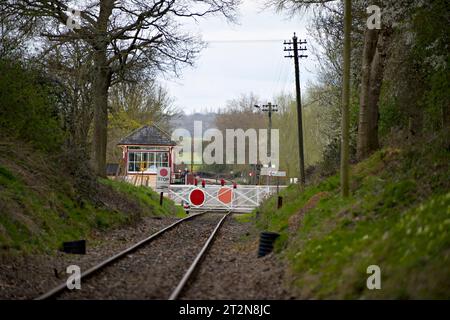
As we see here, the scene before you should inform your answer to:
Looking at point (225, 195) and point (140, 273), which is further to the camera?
point (225, 195)

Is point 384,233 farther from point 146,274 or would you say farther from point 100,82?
point 100,82

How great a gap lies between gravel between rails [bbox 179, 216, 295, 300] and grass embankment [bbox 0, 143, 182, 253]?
13.2 feet

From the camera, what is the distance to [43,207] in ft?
60.5

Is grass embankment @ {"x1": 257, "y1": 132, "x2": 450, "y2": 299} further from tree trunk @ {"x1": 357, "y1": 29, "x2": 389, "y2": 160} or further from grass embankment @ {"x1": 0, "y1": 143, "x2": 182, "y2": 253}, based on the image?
grass embankment @ {"x1": 0, "y1": 143, "x2": 182, "y2": 253}

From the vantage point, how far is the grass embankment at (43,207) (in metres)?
15.3

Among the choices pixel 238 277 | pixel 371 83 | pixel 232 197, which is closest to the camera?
pixel 238 277

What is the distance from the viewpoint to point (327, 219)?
1477 centimetres

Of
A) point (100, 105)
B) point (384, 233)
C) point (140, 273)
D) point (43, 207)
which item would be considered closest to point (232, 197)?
point (100, 105)

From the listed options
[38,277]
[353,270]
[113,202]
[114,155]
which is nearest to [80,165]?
[113,202]

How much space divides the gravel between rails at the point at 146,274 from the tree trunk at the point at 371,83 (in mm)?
6593

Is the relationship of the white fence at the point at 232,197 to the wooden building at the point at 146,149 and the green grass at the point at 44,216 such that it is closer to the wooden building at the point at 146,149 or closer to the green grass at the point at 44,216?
the wooden building at the point at 146,149

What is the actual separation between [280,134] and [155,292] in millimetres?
59071

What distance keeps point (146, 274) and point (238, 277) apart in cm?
177

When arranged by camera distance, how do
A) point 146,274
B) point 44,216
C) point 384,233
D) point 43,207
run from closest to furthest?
point 384,233
point 146,274
point 44,216
point 43,207
